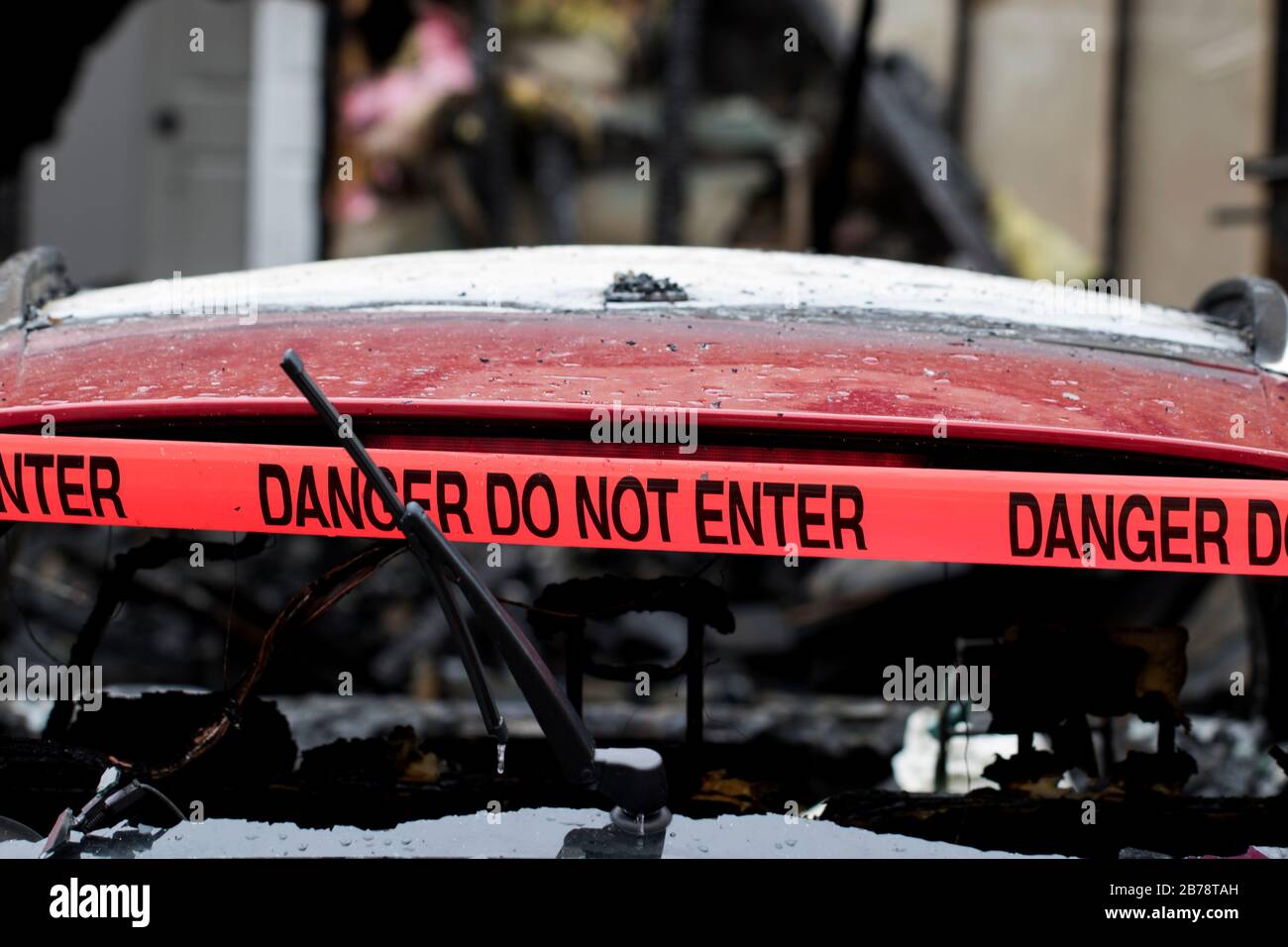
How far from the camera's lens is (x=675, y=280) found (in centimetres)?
246

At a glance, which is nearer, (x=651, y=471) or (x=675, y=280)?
(x=651, y=471)

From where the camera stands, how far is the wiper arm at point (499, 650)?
1.53 metres

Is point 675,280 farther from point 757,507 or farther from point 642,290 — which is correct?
point 757,507

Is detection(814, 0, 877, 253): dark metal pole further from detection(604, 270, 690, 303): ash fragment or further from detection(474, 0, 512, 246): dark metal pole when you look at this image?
detection(474, 0, 512, 246): dark metal pole

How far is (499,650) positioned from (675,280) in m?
1.07

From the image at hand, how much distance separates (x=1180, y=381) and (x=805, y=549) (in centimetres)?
83

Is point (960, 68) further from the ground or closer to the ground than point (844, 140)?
further from the ground

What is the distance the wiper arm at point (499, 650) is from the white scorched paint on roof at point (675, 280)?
0.77 meters

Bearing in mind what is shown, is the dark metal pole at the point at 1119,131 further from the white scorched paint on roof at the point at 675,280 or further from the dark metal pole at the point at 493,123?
the white scorched paint on roof at the point at 675,280

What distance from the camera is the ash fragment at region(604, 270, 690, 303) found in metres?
2.31

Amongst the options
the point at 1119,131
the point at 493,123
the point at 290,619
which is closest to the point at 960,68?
the point at 1119,131
